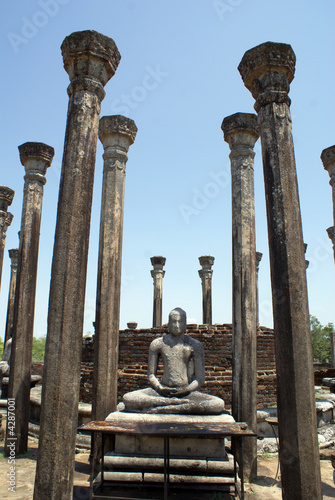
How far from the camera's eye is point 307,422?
346 cm

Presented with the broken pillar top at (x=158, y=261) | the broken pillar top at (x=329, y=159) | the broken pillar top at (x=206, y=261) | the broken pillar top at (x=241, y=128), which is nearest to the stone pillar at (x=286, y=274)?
the broken pillar top at (x=241, y=128)

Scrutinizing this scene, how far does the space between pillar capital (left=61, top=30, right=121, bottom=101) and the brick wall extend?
704 centimetres

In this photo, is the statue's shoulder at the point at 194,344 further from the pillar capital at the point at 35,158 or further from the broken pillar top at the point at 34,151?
the broken pillar top at the point at 34,151

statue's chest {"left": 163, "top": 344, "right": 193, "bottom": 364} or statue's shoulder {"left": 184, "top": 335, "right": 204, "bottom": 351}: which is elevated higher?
A: statue's shoulder {"left": 184, "top": 335, "right": 204, "bottom": 351}

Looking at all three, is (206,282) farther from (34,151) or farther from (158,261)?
(34,151)

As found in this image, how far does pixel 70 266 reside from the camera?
3.91 m

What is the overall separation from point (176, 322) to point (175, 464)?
7.39ft

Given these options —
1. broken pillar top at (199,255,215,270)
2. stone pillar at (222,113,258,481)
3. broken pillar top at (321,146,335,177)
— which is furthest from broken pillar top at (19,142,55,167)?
broken pillar top at (199,255,215,270)

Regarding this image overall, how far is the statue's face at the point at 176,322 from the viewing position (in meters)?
6.41

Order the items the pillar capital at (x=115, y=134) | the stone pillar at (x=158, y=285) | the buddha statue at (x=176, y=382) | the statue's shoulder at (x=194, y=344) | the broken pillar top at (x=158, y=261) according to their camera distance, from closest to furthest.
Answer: the buddha statue at (x=176, y=382) < the statue's shoulder at (x=194, y=344) < the pillar capital at (x=115, y=134) < the stone pillar at (x=158, y=285) < the broken pillar top at (x=158, y=261)

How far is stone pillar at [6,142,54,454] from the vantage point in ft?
22.1

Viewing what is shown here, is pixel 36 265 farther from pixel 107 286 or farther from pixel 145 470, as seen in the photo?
pixel 145 470

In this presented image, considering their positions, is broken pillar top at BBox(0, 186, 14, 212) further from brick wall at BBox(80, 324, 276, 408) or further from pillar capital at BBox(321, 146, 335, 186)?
pillar capital at BBox(321, 146, 335, 186)

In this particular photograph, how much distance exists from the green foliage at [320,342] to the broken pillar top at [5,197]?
1399 inches
